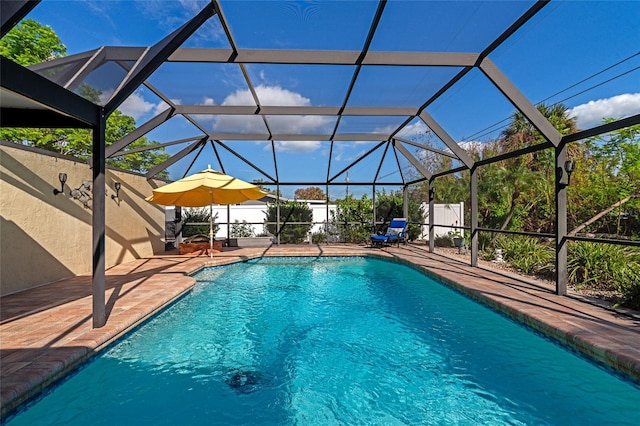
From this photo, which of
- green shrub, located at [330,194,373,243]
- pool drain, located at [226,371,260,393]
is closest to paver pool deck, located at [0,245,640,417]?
pool drain, located at [226,371,260,393]

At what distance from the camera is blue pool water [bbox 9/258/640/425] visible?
264 centimetres

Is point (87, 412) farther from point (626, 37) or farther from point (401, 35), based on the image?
point (626, 37)

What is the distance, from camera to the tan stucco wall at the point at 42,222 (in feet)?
16.6

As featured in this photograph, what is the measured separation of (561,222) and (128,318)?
6308 millimetres

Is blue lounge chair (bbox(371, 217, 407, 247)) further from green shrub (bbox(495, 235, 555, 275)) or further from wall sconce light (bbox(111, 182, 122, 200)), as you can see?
wall sconce light (bbox(111, 182, 122, 200))

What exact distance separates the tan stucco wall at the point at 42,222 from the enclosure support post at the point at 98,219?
8.43 ft

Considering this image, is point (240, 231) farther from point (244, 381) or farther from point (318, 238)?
point (244, 381)

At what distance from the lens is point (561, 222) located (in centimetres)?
502

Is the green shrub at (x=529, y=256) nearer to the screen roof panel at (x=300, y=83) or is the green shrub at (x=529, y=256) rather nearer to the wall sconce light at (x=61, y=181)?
the screen roof panel at (x=300, y=83)

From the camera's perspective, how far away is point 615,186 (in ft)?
25.6

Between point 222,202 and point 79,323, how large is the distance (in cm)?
560

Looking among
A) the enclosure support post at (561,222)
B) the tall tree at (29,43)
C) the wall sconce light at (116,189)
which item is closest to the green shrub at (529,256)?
the enclosure support post at (561,222)

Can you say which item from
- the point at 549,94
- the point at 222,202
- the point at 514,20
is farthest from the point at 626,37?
the point at 222,202

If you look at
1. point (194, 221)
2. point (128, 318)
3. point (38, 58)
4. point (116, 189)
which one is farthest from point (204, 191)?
point (38, 58)
